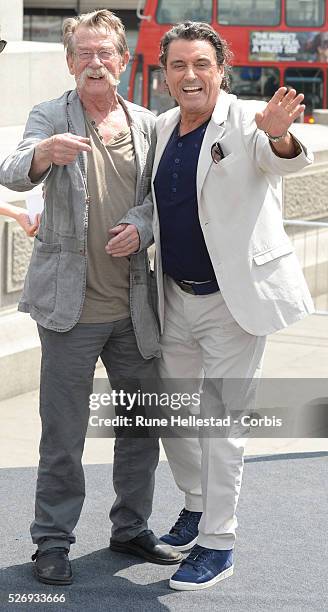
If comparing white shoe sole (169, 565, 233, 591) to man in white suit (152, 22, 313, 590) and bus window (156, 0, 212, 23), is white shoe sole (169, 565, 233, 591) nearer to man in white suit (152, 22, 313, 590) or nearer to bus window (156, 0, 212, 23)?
man in white suit (152, 22, 313, 590)

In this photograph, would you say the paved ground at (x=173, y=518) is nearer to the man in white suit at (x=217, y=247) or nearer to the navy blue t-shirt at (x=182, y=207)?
the man in white suit at (x=217, y=247)

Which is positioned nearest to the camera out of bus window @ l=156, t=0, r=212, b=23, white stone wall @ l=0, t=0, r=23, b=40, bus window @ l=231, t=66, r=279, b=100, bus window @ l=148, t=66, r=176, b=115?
white stone wall @ l=0, t=0, r=23, b=40

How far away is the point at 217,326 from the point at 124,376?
38cm

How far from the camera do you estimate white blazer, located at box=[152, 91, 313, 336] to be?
4105 millimetres

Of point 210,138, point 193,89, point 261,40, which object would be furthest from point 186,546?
point 261,40

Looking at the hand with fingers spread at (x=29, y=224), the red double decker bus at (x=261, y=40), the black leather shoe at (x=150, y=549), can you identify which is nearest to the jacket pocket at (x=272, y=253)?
the hand with fingers spread at (x=29, y=224)

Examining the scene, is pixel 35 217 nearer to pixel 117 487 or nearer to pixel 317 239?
pixel 117 487

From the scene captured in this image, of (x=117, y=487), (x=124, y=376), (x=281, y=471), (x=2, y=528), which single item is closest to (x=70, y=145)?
(x=124, y=376)

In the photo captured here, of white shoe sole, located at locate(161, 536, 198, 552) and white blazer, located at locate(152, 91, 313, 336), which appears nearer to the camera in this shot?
white blazer, located at locate(152, 91, 313, 336)

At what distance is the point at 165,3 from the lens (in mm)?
20719

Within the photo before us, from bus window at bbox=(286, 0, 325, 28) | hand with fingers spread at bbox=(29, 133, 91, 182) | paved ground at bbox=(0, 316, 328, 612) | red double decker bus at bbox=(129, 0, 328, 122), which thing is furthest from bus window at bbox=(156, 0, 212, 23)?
hand with fingers spread at bbox=(29, 133, 91, 182)

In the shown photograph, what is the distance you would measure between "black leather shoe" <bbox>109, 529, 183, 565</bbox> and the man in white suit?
184 millimetres

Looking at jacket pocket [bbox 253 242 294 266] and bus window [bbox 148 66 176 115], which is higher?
jacket pocket [bbox 253 242 294 266]

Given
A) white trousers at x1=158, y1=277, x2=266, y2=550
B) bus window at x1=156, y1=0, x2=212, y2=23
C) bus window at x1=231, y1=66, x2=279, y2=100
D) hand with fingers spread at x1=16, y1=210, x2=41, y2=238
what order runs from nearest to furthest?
white trousers at x1=158, y1=277, x2=266, y2=550
hand with fingers spread at x1=16, y1=210, x2=41, y2=238
bus window at x1=156, y1=0, x2=212, y2=23
bus window at x1=231, y1=66, x2=279, y2=100
